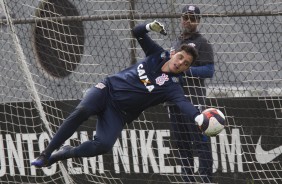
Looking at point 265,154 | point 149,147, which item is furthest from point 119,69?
point 265,154

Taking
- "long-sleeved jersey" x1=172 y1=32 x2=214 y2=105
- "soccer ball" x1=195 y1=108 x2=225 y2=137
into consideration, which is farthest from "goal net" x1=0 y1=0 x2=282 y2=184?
"soccer ball" x1=195 y1=108 x2=225 y2=137

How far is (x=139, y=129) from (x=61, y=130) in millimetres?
1596

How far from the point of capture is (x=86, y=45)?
9906 millimetres

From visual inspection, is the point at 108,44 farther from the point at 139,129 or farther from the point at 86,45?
the point at 139,129

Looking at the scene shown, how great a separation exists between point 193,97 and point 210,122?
1.26 m

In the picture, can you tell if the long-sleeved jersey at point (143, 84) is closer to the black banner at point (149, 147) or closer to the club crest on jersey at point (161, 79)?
the club crest on jersey at point (161, 79)

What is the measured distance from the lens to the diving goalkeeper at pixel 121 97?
850cm

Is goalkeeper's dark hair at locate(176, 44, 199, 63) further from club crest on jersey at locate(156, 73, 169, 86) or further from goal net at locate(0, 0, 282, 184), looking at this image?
goal net at locate(0, 0, 282, 184)

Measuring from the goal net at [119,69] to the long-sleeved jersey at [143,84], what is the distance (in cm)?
95

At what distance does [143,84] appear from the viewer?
28.2 ft

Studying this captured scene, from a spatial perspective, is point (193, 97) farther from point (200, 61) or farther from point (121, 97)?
point (121, 97)

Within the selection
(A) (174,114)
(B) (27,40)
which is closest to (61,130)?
(A) (174,114)

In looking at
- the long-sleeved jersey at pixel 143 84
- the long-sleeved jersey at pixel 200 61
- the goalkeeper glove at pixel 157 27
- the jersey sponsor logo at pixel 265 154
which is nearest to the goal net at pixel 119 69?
the jersey sponsor logo at pixel 265 154

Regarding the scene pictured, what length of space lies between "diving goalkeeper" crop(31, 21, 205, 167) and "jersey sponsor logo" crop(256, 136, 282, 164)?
5.28 feet
